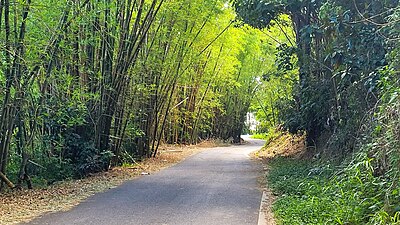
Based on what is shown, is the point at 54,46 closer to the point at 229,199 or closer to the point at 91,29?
the point at 91,29

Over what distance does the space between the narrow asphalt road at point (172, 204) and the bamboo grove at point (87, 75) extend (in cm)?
170

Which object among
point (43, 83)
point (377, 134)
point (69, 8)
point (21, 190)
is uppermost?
point (69, 8)

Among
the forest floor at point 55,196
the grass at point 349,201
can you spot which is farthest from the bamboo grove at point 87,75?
the grass at point 349,201

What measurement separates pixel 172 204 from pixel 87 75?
166 inches

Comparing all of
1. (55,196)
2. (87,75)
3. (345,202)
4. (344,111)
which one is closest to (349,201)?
(345,202)

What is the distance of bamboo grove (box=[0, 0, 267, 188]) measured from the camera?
6.63 m

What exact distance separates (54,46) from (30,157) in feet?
8.19

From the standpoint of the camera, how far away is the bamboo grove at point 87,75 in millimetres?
6629

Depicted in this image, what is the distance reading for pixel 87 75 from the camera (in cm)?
944

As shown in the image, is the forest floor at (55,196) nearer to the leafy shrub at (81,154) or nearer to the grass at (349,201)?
the leafy shrub at (81,154)

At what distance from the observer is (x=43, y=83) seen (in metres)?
7.52

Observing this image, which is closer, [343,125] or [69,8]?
[69,8]

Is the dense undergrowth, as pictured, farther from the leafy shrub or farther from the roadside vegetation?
the leafy shrub

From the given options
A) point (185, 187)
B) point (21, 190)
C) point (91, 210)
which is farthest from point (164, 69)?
point (91, 210)
